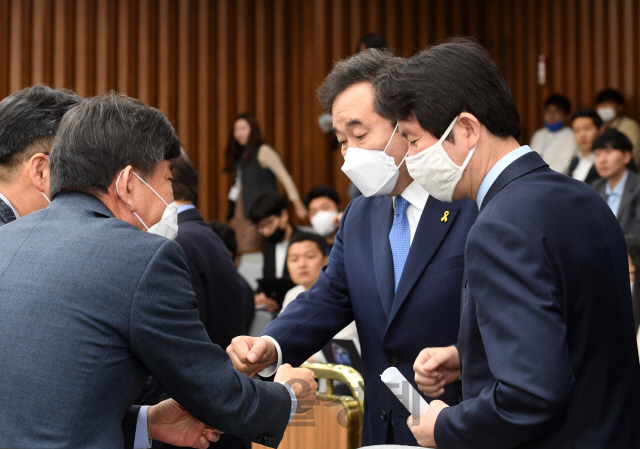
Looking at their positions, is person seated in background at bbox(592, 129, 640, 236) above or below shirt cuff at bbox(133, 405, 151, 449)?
above

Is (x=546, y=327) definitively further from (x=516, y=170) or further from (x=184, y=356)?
(x=184, y=356)

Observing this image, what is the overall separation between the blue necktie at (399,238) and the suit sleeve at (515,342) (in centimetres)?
66

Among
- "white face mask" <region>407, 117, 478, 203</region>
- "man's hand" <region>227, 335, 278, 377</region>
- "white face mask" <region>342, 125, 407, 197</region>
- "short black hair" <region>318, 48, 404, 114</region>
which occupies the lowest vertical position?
"man's hand" <region>227, 335, 278, 377</region>

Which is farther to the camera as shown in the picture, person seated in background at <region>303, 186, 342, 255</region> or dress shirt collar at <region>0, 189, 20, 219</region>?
person seated in background at <region>303, 186, 342, 255</region>

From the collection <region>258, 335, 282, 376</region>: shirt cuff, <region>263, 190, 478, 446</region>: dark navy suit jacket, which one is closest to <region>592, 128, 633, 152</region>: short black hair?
<region>263, 190, 478, 446</region>: dark navy suit jacket

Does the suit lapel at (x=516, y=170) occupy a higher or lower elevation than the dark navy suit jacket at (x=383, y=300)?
higher

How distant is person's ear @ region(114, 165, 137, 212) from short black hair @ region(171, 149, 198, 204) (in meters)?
1.18

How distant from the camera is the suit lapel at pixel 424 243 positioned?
1894 millimetres

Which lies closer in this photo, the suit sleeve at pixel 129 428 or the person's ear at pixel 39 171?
the suit sleeve at pixel 129 428

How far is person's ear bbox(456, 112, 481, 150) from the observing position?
4.91 feet

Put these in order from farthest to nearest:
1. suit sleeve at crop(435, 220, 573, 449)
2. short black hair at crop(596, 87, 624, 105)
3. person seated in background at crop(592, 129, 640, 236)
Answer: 1. short black hair at crop(596, 87, 624, 105)
2. person seated in background at crop(592, 129, 640, 236)
3. suit sleeve at crop(435, 220, 573, 449)

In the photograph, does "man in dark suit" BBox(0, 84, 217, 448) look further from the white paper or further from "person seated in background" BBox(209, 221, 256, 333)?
"person seated in background" BBox(209, 221, 256, 333)

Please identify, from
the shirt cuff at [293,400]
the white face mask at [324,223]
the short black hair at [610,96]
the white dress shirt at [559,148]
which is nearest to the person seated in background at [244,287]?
the white face mask at [324,223]

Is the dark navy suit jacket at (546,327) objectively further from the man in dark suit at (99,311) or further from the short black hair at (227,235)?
the short black hair at (227,235)
